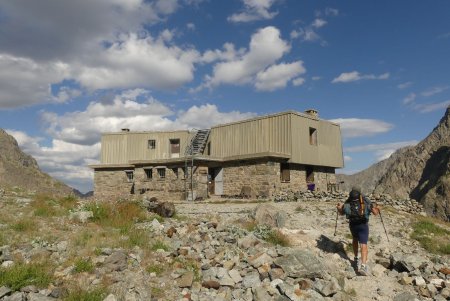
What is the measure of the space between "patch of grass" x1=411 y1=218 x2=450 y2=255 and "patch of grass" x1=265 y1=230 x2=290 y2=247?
16.1ft

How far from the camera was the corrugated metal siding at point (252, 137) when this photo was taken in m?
25.2

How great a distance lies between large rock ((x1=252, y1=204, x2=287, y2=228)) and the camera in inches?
472

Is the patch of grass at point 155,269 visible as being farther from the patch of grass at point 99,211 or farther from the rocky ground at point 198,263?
the patch of grass at point 99,211

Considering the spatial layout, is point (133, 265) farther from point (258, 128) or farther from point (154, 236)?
point (258, 128)

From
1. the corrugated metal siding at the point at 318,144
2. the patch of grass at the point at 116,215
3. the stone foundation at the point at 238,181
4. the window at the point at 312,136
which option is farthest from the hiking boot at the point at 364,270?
the window at the point at 312,136

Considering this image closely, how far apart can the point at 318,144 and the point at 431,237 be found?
47.5ft

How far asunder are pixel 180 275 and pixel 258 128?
1947 cm

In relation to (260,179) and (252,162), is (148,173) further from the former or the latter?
(260,179)

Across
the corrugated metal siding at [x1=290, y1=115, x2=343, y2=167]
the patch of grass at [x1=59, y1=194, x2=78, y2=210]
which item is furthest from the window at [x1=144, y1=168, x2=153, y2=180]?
the patch of grass at [x1=59, y1=194, x2=78, y2=210]

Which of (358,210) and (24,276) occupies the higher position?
(358,210)

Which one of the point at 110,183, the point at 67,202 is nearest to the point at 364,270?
the point at 67,202

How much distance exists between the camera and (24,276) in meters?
6.72

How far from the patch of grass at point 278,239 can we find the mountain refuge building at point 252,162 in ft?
41.7

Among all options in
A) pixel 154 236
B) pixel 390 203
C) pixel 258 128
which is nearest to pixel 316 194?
pixel 390 203
